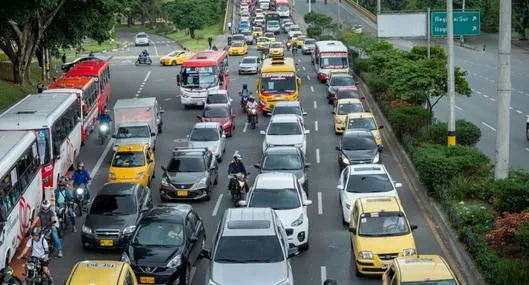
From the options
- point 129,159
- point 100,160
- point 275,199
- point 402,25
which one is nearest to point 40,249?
point 275,199

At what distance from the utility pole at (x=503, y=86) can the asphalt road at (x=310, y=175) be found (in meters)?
2.86

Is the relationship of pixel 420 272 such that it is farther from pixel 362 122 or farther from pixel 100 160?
pixel 100 160

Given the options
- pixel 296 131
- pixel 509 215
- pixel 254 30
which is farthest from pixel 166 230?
pixel 254 30

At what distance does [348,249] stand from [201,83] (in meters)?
25.8

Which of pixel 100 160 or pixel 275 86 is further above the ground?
pixel 275 86

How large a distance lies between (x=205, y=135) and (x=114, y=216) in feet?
38.6

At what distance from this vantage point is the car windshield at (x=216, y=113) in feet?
133

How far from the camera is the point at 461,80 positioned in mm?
38688

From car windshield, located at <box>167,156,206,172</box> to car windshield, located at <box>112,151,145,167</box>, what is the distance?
1354 mm

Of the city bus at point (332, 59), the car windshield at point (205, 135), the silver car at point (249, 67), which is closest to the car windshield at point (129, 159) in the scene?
the car windshield at point (205, 135)

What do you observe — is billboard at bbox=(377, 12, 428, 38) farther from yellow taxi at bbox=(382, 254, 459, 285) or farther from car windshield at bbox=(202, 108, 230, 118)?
yellow taxi at bbox=(382, 254, 459, 285)

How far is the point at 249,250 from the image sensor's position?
18859mm

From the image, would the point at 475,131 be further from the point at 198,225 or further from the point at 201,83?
the point at 201,83

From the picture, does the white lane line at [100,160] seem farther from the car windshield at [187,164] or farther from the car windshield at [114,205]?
the car windshield at [114,205]
